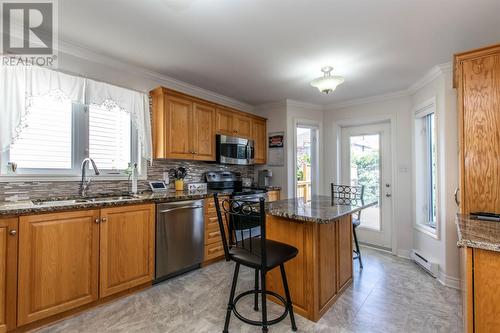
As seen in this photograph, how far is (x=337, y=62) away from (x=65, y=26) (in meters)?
2.64

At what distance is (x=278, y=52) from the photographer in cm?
245

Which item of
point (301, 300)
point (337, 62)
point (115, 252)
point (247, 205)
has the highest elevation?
point (337, 62)

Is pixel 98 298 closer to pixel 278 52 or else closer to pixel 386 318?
pixel 386 318

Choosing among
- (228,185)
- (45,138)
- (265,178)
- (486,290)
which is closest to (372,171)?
(265,178)

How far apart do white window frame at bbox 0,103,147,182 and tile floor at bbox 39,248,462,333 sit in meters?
1.28

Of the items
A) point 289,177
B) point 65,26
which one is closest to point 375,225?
point 289,177

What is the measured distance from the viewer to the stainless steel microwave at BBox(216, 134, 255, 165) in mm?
3566

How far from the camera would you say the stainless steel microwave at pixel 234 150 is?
140 inches

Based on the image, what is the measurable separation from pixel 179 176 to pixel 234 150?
95cm

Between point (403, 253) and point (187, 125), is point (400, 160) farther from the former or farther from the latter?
point (187, 125)

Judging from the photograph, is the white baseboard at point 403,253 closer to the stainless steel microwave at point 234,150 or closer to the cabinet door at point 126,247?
the stainless steel microwave at point 234,150

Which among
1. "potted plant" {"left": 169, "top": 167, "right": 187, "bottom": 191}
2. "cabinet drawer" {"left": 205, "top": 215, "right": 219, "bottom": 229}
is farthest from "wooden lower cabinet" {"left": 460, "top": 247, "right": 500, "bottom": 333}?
"potted plant" {"left": 169, "top": 167, "right": 187, "bottom": 191}

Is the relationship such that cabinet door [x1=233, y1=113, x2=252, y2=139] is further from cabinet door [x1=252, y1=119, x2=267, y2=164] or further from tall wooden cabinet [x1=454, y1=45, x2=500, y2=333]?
tall wooden cabinet [x1=454, y1=45, x2=500, y2=333]

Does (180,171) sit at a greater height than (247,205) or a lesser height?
greater
